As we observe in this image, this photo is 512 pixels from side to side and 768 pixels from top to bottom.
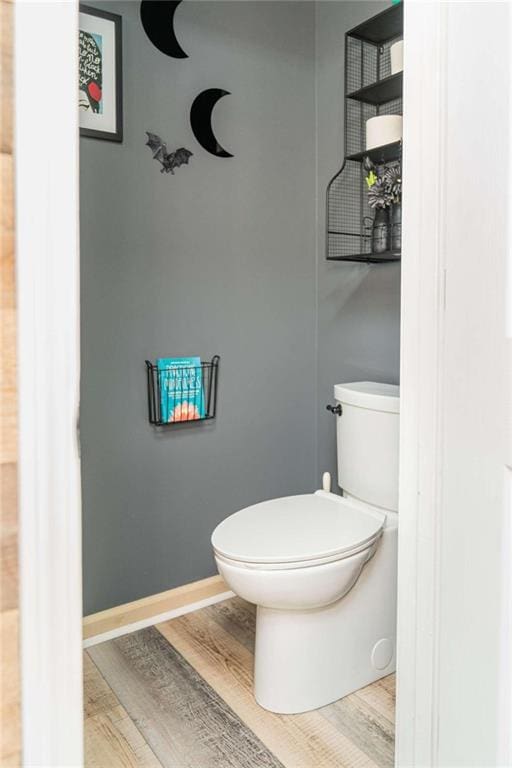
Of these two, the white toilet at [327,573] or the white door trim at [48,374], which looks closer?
the white door trim at [48,374]

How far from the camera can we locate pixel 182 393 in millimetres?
2133

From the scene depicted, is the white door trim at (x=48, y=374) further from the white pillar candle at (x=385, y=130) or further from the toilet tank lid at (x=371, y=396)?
the white pillar candle at (x=385, y=130)

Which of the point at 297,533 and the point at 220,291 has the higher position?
the point at 220,291

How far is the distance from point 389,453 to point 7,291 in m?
1.43

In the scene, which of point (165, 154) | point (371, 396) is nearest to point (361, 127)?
point (165, 154)

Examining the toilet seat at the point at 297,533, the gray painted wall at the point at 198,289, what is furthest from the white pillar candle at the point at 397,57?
the toilet seat at the point at 297,533

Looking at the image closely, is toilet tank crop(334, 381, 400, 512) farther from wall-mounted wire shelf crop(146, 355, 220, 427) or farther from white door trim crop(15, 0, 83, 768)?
white door trim crop(15, 0, 83, 768)

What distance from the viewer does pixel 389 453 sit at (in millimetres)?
1863

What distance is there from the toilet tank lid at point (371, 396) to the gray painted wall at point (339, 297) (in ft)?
0.40

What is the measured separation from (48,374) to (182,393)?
1456 millimetres

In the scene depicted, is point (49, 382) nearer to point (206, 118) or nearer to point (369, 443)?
point (369, 443)

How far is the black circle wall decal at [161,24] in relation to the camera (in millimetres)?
1981

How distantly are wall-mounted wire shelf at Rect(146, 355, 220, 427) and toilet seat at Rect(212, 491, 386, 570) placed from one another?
459 mm

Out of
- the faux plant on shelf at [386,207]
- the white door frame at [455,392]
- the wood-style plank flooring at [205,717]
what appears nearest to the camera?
the white door frame at [455,392]
